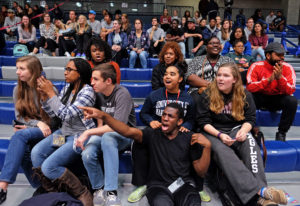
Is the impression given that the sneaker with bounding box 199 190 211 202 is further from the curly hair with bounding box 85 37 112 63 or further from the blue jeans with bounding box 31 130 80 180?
→ the curly hair with bounding box 85 37 112 63

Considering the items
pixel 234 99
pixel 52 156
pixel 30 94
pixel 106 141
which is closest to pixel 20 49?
pixel 30 94

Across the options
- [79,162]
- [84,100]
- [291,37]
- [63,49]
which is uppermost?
[291,37]

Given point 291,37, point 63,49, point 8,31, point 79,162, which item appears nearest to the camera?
point 79,162

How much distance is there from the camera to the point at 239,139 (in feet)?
5.73

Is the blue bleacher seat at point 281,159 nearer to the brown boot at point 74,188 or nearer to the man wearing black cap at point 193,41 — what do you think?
the brown boot at point 74,188

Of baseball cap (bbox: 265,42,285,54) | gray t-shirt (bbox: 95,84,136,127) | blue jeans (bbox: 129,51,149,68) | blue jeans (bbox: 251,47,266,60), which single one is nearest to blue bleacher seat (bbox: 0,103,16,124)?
gray t-shirt (bbox: 95,84,136,127)

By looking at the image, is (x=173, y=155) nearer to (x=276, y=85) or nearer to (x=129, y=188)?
(x=129, y=188)

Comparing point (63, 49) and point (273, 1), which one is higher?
point (273, 1)

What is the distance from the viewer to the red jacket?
2.39 meters

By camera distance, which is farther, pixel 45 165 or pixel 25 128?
pixel 25 128

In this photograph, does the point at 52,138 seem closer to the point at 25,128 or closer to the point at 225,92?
the point at 25,128

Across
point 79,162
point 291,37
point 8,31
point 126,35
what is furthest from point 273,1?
point 79,162

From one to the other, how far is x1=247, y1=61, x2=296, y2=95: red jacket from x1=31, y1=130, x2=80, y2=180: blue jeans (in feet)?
6.07

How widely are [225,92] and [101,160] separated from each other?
1.10 metres
